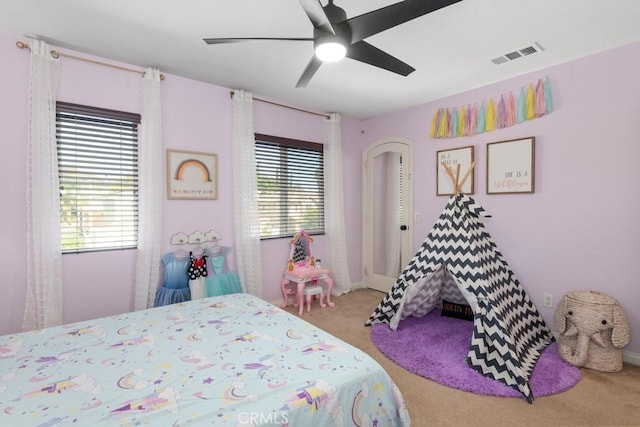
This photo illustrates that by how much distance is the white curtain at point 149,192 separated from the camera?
2.88 metres

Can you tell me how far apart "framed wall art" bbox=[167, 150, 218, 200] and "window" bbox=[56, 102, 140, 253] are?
12.4 inches

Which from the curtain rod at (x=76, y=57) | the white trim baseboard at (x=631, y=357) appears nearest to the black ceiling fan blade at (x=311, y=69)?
the curtain rod at (x=76, y=57)

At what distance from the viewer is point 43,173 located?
2457 mm

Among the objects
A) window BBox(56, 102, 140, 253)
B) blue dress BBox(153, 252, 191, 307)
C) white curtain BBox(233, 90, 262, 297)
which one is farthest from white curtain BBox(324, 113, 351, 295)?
window BBox(56, 102, 140, 253)

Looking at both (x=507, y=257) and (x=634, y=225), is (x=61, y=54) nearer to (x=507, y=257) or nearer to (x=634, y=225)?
(x=507, y=257)

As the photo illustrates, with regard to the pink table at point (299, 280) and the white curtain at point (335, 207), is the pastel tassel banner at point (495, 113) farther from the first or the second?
the pink table at point (299, 280)

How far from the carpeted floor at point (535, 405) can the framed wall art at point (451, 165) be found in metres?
1.98

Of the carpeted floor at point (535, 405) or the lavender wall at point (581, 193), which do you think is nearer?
the carpeted floor at point (535, 405)

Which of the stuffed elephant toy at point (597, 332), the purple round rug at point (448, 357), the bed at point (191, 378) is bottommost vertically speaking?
the purple round rug at point (448, 357)

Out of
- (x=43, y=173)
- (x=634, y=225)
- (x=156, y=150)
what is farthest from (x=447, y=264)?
(x=43, y=173)

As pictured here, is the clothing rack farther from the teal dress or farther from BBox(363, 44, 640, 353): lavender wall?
BBox(363, 44, 640, 353): lavender wall

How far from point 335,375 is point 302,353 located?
0.88ft

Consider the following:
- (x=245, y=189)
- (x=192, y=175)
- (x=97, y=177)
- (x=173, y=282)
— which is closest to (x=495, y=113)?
(x=245, y=189)

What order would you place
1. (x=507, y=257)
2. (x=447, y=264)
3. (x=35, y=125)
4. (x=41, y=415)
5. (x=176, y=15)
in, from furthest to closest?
(x=507, y=257)
(x=447, y=264)
(x=35, y=125)
(x=176, y=15)
(x=41, y=415)
